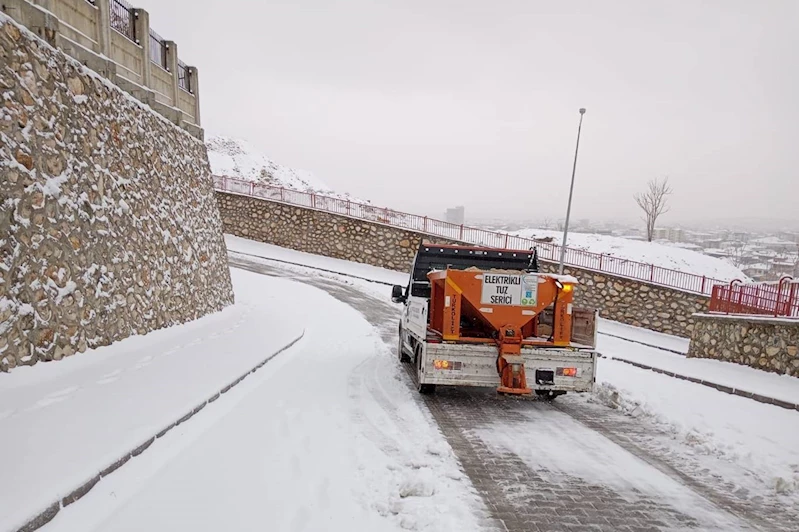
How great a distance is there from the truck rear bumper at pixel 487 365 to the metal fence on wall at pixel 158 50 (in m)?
10.2

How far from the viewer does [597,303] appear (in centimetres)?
2342

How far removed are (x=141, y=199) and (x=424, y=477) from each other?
8.03 meters

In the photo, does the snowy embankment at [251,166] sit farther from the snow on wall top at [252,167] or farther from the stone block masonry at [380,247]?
the stone block masonry at [380,247]

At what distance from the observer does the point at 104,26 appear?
879 cm

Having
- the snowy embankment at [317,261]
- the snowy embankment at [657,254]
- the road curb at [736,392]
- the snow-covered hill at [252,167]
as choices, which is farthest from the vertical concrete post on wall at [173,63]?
the snow-covered hill at [252,167]

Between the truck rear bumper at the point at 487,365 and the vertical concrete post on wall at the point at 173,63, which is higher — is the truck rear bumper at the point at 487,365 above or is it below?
below

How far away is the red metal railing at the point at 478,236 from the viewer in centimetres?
2217

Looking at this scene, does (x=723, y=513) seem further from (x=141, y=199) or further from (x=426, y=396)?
(x=141, y=199)

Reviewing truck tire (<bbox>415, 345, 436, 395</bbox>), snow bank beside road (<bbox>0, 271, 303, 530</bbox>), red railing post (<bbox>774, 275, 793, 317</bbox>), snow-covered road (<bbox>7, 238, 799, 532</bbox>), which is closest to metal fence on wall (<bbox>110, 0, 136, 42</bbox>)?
snow bank beside road (<bbox>0, 271, 303, 530</bbox>)

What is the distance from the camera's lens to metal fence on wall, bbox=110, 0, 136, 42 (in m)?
9.77

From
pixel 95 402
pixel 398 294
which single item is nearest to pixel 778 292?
pixel 398 294

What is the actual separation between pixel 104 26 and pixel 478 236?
2167 centimetres

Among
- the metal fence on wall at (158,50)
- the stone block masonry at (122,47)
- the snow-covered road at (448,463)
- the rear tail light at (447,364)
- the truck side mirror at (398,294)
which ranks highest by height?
the metal fence on wall at (158,50)

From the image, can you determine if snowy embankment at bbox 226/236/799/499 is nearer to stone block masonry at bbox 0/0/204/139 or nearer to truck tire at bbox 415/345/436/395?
truck tire at bbox 415/345/436/395
